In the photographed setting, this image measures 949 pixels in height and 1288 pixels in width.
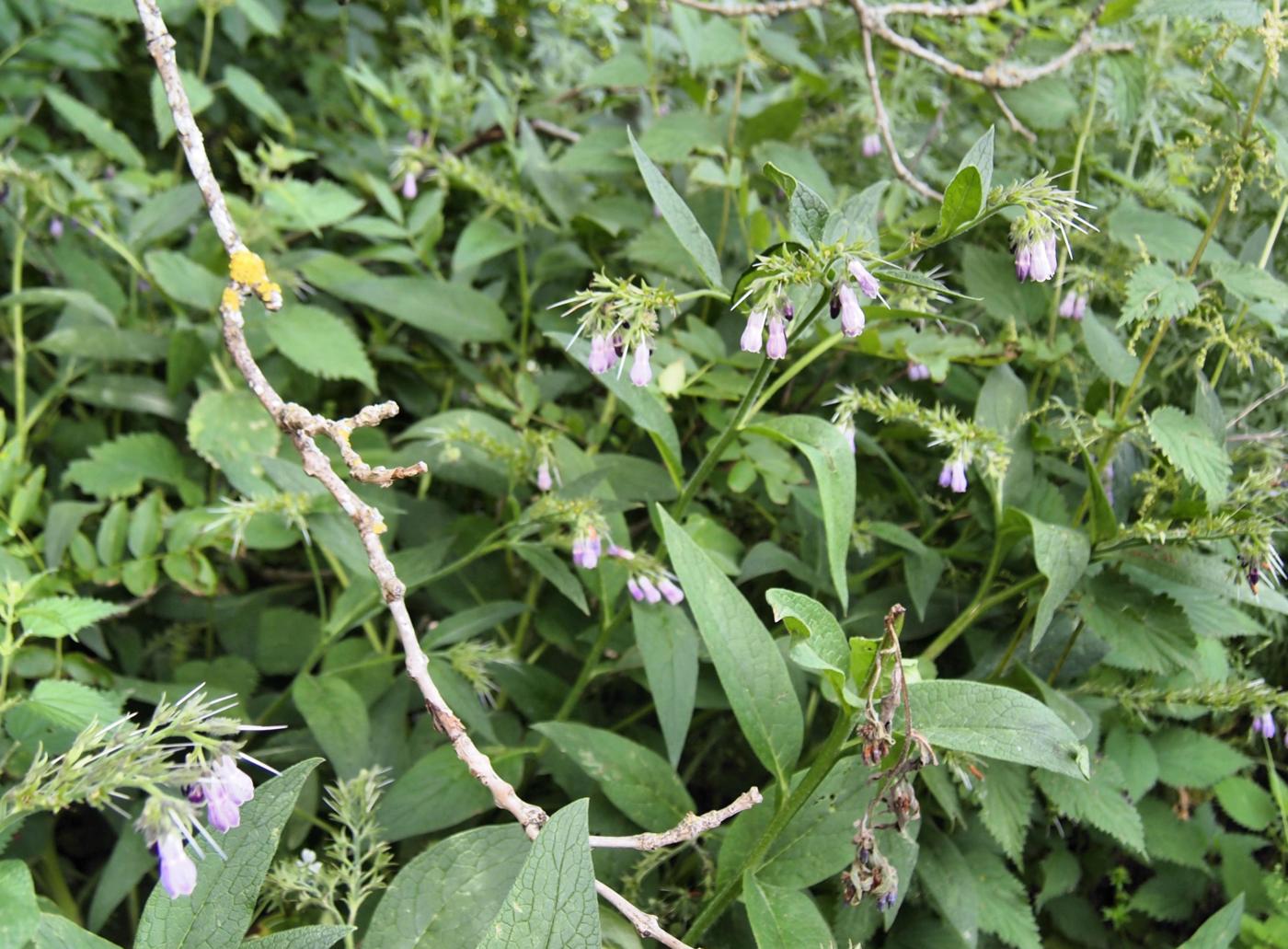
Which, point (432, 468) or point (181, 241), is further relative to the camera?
point (181, 241)

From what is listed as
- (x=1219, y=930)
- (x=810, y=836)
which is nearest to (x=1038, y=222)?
(x=810, y=836)

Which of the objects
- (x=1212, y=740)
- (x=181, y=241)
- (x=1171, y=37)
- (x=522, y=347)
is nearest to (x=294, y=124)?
(x=181, y=241)

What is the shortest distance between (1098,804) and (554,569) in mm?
773

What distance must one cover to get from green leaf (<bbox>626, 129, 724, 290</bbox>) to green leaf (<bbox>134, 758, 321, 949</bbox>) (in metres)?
0.64

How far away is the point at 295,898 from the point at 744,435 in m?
0.85

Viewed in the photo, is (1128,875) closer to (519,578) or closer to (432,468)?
(519,578)

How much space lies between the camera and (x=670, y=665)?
1286mm

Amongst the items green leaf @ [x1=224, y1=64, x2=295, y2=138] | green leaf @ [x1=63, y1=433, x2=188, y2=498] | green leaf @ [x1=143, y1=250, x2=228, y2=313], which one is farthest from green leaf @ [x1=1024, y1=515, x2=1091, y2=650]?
green leaf @ [x1=224, y1=64, x2=295, y2=138]

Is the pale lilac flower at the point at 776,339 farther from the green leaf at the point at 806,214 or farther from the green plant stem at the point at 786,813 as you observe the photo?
the green plant stem at the point at 786,813

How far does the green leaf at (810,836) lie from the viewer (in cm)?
114

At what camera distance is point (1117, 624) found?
133 cm

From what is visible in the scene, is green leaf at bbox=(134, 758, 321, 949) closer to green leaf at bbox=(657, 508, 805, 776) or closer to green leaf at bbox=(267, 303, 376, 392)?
green leaf at bbox=(657, 508, 805, 776)

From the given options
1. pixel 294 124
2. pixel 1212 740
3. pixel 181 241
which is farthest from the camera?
pixel 294 124

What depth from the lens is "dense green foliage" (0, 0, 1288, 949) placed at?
Answer: 106 cm
